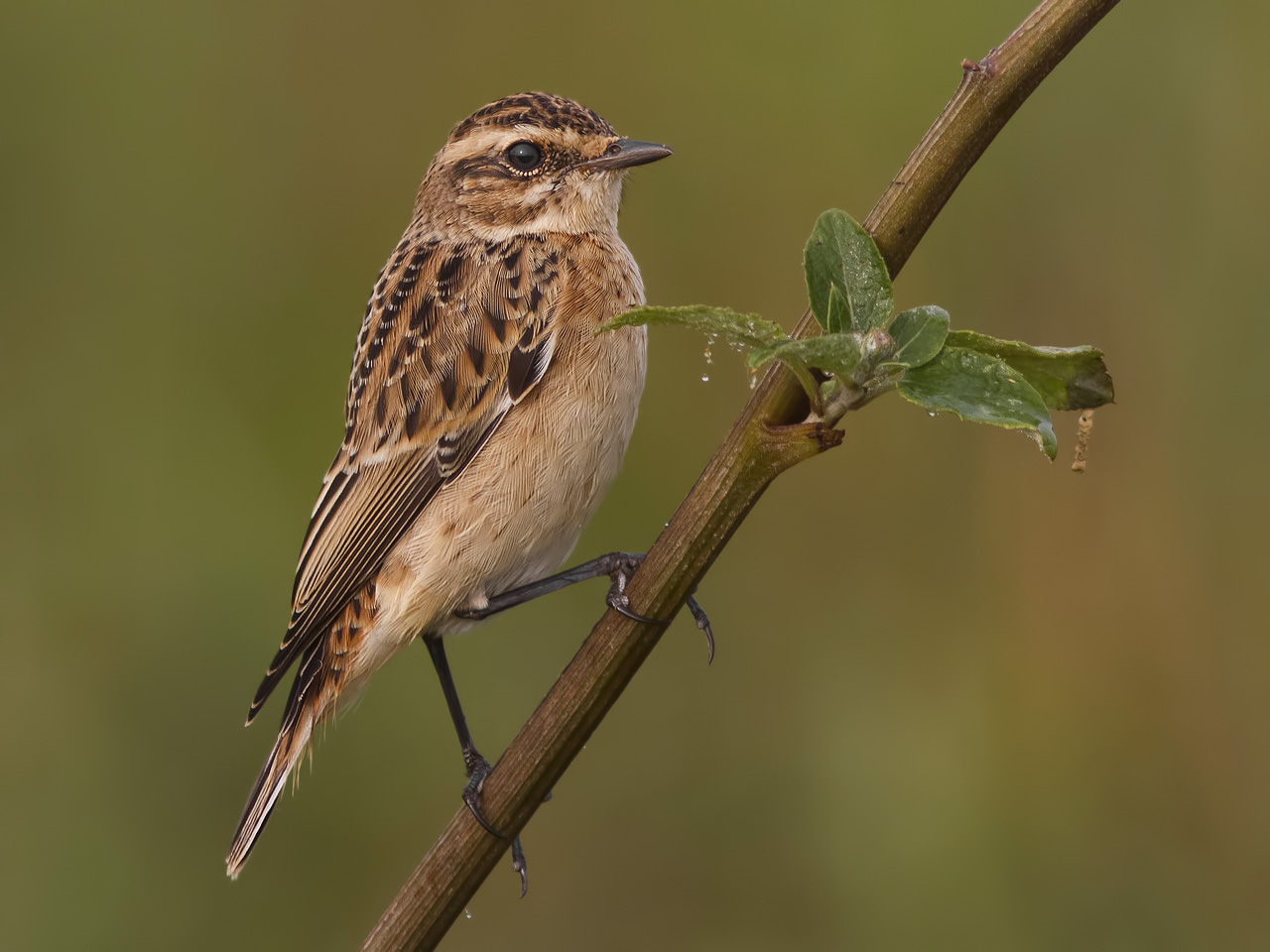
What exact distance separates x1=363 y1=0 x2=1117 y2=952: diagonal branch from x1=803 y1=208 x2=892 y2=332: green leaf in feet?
0.46

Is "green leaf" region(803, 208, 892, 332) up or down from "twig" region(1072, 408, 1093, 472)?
up

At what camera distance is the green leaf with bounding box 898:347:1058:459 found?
83.6 inches

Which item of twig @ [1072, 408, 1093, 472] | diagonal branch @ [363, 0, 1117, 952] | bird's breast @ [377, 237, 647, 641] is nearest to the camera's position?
diagonal branch @ [363, 0, 1117, 952]

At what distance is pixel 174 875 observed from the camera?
18.6 feet

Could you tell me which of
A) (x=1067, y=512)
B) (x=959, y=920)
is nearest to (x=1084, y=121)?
(x=1067, y=512)

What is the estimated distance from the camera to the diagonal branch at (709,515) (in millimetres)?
2334

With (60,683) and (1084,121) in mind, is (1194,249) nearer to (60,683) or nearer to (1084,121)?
(1084,121)

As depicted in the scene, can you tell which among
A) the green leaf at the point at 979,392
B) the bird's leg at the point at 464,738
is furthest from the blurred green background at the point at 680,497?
the green leaf at the point at 979,392

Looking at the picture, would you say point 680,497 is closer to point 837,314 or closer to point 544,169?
point 544,169

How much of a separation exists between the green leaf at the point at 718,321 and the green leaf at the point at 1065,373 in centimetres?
43

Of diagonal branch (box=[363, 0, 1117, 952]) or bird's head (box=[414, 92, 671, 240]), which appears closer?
diagonal branch (box=[363, 0, 1117, 952])

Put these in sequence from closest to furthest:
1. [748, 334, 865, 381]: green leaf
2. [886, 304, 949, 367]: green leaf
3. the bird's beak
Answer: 1. [748, 334, 865, 381]: green leaf
2. [886, 304, 949, 367]: green leaf
3. the bird's beak

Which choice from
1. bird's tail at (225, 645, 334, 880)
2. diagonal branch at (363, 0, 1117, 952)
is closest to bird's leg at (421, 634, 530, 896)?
bird's tail at (225, 645, 334, 880)

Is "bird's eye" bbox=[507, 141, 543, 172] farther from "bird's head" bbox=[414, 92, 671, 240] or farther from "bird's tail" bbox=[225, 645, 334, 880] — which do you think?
"bird's tail" bbox=[225, 645, 334, 880]
